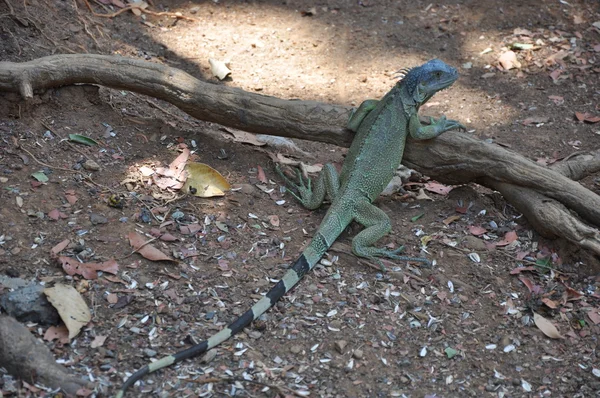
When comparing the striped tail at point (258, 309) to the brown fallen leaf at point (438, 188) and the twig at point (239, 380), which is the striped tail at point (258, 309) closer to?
the twig at point (239, 380)

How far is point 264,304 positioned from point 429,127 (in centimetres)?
181

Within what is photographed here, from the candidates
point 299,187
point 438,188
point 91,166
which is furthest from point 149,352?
point 438,188

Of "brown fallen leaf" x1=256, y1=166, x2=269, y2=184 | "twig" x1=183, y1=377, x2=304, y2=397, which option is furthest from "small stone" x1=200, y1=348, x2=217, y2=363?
"brown fallen leaf" x1=256, y1=166, x2=269, y2=184


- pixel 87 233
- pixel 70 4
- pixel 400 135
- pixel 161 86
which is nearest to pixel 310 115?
pixel 400 135

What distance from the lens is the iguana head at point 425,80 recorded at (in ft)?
16.1

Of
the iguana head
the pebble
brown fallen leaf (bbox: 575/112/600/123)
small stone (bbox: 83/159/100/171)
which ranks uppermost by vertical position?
the iguana head

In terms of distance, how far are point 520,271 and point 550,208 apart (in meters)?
0.49

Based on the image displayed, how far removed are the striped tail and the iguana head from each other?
1.33 m

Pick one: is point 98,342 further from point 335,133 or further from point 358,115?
point 358,115

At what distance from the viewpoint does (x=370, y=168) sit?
4.68 meters

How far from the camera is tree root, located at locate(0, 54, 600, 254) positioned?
14.8 ft

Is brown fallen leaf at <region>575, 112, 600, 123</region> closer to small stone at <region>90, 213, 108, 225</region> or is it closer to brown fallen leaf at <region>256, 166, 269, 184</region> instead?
brown fallen leaf at <region>256, 166, 269, 184</region>

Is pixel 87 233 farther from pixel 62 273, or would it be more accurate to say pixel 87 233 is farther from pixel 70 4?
pixel 70 4

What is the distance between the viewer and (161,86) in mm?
5039
